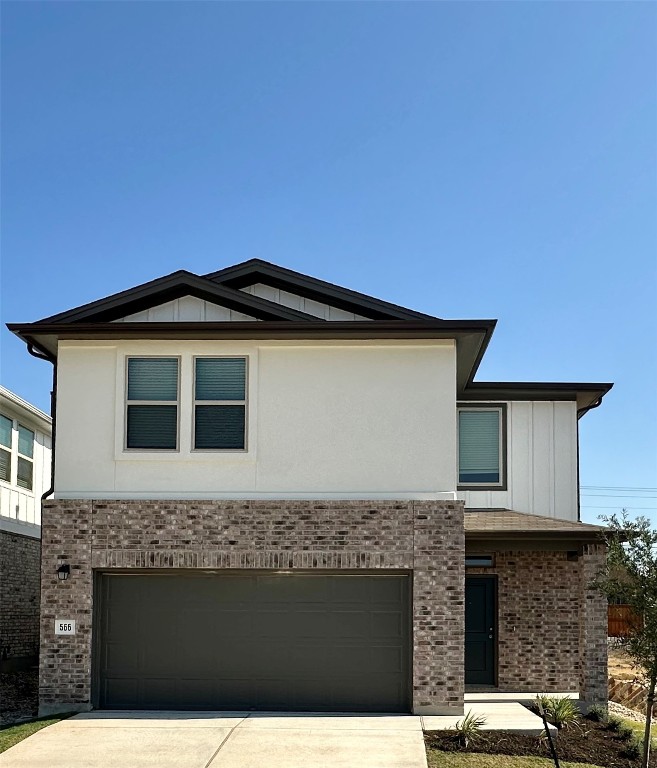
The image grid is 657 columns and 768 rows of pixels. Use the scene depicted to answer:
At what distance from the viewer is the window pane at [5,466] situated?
1956cm

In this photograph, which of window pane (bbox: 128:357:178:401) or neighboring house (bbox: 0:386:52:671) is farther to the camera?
neighboring house (bbox: 0:386:52:671)

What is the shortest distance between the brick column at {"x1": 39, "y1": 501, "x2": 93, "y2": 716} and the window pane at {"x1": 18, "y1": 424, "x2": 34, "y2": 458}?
6.31 m

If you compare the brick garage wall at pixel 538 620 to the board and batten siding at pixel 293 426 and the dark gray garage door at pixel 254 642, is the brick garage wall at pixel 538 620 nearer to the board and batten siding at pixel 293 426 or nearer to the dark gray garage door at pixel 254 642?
the dark gray garage door at pixel 254 642

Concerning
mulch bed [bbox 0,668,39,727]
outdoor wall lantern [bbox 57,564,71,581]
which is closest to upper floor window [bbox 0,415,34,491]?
mulch bed [bbox 0,668,39,727]

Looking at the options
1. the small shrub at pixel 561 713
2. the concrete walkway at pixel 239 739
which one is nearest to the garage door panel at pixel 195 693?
the concrete walkway at pixel 239 739

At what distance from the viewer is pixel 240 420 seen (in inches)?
584

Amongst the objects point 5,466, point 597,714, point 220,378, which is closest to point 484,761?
point 597,714

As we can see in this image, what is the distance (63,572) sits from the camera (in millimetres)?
14508

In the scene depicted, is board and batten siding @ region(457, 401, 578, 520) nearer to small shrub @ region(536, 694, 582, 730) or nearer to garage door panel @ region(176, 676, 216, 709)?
small shrub @ region(536, 694, 582, 730)

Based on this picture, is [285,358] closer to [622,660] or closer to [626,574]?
[626,574]

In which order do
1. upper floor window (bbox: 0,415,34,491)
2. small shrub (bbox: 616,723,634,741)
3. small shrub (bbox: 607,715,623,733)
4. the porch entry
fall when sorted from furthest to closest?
upper floor window (bbox: 0,415,34,491) → the porch entry → small shrub (bbox: 607,715,623,733) → small shrub (bbox: 616,723,634,741)

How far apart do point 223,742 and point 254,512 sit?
10.9 ft

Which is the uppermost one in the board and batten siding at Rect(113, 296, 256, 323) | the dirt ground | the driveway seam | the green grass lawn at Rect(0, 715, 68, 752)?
the board and batten siding at Rect(113, 296, 256, 323)

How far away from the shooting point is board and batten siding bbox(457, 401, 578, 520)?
17.6m
